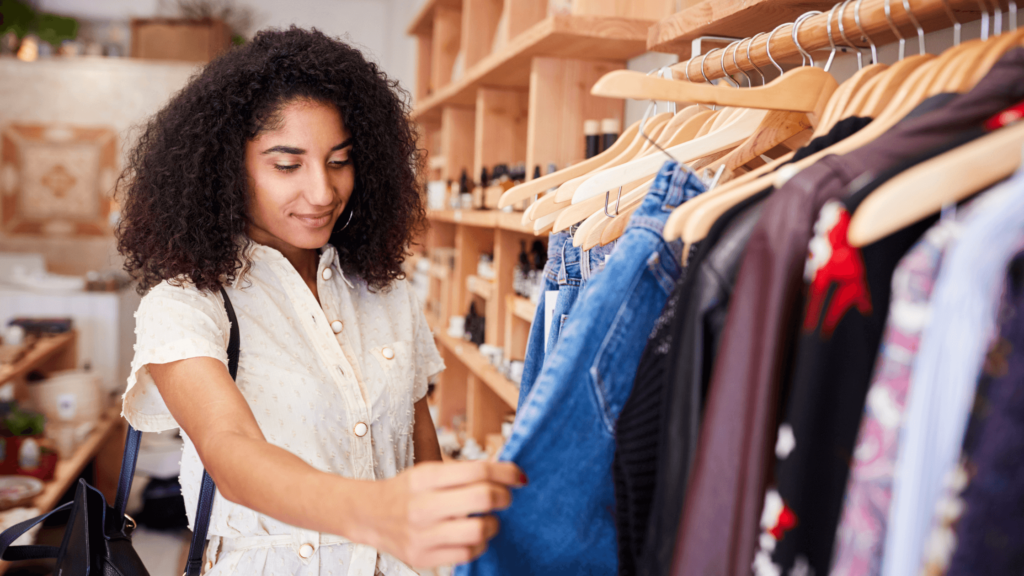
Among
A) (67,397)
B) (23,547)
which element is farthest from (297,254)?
(67,397)

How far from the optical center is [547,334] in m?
1.16

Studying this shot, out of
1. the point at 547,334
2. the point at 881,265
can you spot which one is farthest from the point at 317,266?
the point at 881,265

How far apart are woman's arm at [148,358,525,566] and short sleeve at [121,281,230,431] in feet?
0.61

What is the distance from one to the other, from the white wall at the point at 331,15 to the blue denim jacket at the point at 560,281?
469 cm

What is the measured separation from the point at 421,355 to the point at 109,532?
623 millimetres

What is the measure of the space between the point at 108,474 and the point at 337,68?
11.6 feet

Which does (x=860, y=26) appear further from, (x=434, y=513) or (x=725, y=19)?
(x=434, y=513)

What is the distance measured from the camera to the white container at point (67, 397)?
11.8 feet

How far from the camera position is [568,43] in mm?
1730

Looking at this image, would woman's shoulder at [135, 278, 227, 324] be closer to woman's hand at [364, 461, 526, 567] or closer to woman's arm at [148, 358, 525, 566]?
woman's arm at [148, 358, 525, 566]

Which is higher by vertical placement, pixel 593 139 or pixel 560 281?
pixel 593 139

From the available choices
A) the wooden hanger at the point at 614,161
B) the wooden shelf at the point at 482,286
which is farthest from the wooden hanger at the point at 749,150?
Answer: the wooden shelf at the point at 482,286

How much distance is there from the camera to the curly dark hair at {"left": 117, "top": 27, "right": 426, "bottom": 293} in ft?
3.99

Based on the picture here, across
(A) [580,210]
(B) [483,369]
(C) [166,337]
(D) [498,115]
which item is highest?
(D) [498,115]
